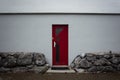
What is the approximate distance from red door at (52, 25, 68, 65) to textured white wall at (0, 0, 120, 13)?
1.07 meters

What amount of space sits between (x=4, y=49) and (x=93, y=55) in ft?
16.9

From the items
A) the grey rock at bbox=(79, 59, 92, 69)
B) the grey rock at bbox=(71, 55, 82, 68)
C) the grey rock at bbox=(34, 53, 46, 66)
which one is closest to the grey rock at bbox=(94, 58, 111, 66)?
the grey rock at bbox=(79, 59, 92, 69)

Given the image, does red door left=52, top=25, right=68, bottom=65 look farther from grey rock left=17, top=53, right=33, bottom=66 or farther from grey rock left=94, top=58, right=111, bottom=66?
grey rock left=94, top=58, right=111, bottom=66

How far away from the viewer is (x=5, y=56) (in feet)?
32.5

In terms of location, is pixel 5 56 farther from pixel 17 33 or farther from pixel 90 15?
pixel 90 15

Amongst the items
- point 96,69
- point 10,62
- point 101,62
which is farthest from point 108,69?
point 10,62

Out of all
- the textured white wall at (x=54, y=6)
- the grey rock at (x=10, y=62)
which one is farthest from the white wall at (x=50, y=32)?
the grey rock at (x=10, y=62)

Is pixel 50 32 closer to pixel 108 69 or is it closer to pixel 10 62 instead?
pixel 10 62

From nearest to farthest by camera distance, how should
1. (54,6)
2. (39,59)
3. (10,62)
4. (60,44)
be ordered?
(10,62) → (39,59) → (54,6) → (60,44)

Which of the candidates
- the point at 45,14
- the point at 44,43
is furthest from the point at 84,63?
the point at 45,14

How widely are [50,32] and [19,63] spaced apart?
253cm

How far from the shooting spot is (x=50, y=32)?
1077 centimetres

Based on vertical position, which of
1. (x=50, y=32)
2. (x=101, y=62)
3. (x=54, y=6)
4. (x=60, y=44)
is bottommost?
(x=101, y=62)

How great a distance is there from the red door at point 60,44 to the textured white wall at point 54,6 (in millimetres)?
1071
